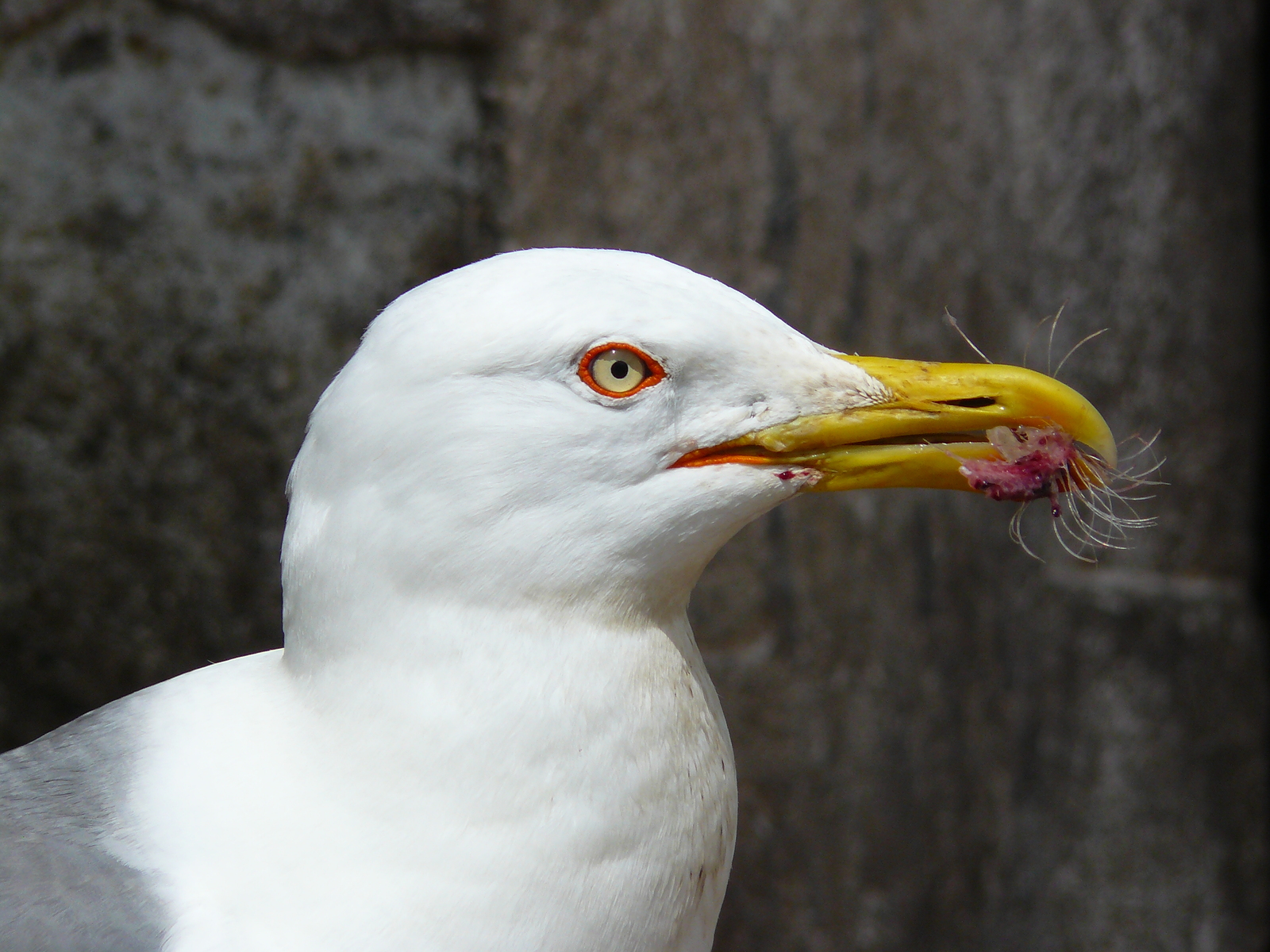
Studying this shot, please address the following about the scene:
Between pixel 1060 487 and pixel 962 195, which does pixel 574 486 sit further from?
pixel 962 195

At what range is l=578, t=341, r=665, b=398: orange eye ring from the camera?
104 cm

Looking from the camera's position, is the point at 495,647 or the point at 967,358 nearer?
the point at 495,647

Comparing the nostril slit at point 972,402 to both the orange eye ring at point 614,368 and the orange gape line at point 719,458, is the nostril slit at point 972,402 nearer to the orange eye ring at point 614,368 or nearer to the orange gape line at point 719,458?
the orange gape line at point 719,458

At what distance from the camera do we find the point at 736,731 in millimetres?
2230

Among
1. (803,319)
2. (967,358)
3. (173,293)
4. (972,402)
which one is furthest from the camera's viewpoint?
(967,358)

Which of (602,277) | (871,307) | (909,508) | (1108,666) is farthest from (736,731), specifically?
(602,277)

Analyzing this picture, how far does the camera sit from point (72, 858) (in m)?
1.04

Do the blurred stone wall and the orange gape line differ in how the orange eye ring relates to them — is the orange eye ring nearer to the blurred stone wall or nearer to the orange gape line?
the orange gape line

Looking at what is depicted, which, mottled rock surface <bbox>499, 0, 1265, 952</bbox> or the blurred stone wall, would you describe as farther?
mottled rock surface <bbox>499, 0, 1265, 952</bbox>

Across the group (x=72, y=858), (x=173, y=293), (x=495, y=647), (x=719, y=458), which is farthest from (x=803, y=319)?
(x=72, y=858)

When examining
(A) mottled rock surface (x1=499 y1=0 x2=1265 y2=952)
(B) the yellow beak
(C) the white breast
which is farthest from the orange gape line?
(A) mottled rock surface (x1=499 y1=0 x2=1265 y2=952)

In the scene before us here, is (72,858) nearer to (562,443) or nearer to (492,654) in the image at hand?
(492,654)

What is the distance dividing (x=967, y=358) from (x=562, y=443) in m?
1.65

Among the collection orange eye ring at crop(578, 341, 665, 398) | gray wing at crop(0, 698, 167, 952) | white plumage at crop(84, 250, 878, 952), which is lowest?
gray wing at crop(0, 698, 167, 952)
